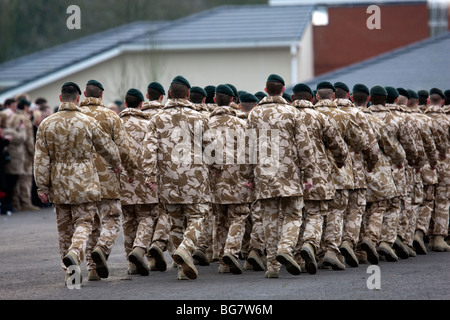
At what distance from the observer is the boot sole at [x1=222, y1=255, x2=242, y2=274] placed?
445 inches

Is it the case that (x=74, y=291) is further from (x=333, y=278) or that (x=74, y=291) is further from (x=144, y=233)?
(x=333, y=278)

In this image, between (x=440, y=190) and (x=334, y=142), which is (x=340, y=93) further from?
(x=440, y=190)

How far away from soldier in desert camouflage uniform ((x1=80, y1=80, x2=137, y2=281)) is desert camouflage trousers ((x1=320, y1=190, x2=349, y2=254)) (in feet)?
8.01

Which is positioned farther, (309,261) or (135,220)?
(135,220)

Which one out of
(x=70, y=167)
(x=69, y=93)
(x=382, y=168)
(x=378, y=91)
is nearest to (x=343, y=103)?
(x=378, y=91)

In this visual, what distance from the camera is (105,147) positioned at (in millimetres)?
10641

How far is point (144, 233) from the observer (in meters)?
11.3

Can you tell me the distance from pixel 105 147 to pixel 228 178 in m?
1.90

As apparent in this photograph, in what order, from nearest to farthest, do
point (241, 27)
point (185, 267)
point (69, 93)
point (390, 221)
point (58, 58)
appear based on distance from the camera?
point (185, 267) < point (69, 93) < point (390, 221) < point (241, 27) < point (58, 58)

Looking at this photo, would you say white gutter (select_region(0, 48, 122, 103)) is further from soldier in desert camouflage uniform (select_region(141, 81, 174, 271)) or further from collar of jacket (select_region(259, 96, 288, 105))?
collar of jacket (select_region(259, 96, 288, 105))

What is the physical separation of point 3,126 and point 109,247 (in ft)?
35.5

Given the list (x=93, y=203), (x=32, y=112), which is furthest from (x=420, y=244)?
(x=32, y=112)

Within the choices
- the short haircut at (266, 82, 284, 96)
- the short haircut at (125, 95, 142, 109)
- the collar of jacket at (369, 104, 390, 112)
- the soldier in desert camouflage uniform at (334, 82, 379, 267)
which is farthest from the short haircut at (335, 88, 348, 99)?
the short haircut at (125, 95, 142, 109)

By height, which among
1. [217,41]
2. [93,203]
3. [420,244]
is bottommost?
[420,244]
